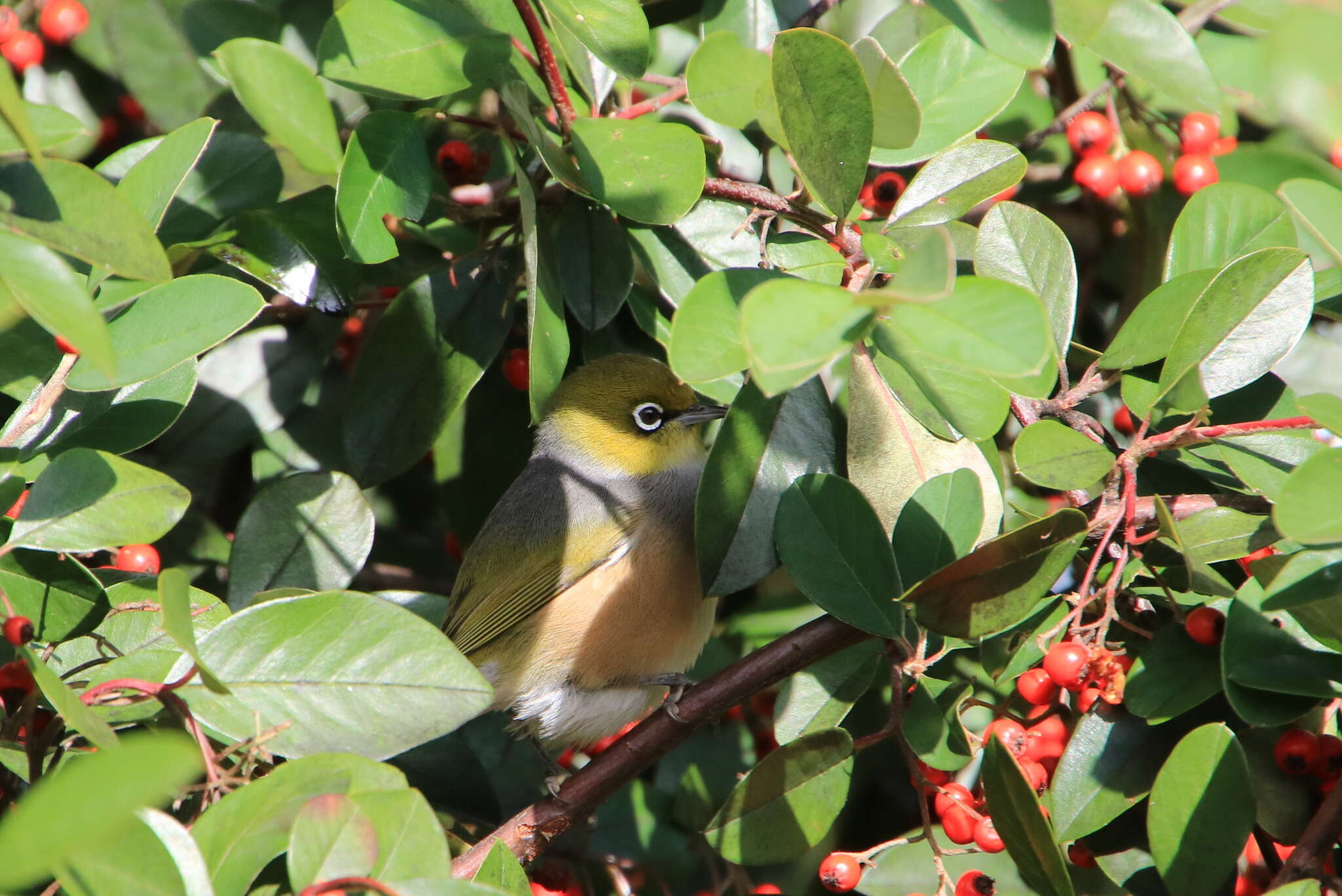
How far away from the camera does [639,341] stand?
340cm

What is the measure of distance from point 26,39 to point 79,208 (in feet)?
7.15

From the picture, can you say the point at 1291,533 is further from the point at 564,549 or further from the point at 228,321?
the point at 564,549

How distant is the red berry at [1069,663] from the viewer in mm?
1941

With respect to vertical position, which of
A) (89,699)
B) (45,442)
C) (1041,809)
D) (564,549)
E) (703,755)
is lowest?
(703,755)

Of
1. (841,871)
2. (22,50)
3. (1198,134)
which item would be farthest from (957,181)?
(22,50)

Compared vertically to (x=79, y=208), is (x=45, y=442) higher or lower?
lower

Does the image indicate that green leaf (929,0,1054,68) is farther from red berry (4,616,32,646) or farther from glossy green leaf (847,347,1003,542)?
red berry (4,616,32,646)

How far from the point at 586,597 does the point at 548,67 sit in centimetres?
194

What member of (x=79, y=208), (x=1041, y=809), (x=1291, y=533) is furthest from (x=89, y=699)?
(x=1291, y=533)

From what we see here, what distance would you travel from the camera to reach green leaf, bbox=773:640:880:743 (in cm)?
242

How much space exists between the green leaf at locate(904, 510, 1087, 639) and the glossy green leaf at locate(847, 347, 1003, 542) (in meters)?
0.38

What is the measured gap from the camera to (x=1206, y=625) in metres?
1.94

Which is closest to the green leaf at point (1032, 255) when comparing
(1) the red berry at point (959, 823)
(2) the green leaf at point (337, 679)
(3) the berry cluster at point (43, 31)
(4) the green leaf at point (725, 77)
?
(4) the green leaf at point (725, 77)

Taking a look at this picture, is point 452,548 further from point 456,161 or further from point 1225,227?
point 1225,227
